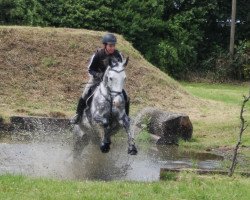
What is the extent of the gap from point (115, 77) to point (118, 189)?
11.9ft

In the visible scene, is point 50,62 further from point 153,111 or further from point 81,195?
point 81,195

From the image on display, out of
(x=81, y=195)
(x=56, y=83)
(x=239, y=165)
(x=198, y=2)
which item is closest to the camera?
(x=81, y=195)

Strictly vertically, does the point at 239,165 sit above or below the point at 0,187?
below

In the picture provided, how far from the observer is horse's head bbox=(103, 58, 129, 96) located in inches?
503

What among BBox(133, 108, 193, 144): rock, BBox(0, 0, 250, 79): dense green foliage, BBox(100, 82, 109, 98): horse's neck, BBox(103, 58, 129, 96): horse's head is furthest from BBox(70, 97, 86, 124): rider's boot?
BBox(0, 0, 250, 79): dense green foliage

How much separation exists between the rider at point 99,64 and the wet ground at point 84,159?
83 cm

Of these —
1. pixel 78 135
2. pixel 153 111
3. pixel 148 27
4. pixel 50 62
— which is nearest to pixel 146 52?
pixel 148 27

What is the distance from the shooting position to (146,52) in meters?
39.6

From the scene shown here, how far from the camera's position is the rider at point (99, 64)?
44.1 feet

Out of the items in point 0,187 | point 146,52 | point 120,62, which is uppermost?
point 120,62

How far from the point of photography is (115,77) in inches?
503

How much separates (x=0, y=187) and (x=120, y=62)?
15.3 ft

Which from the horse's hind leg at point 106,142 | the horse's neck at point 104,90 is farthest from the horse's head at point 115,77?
the horse's hind leg at point 106,142

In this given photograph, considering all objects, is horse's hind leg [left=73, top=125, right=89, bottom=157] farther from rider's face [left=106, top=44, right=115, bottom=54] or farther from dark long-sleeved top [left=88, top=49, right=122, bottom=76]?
rider's face [left=106, top=44, right=115, bottom=54]
